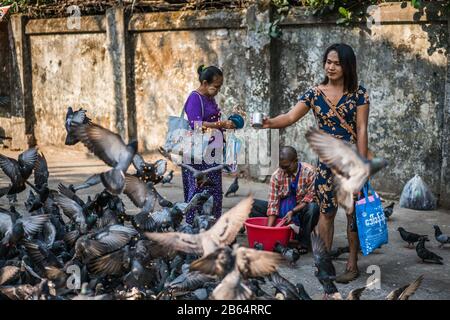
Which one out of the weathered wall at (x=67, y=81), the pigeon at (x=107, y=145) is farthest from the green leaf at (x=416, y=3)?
the weathered wall at (x=67, y=81)

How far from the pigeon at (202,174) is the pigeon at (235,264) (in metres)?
2.28

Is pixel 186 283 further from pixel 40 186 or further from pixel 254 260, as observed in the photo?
pixel 40 186

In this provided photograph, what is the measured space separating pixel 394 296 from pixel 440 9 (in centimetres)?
453

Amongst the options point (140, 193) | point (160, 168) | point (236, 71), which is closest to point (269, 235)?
point (160, 168)

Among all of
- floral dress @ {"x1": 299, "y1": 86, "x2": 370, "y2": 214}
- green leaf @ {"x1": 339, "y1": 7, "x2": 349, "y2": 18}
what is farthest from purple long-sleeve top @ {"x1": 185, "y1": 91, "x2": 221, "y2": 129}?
green leaf @ {"x1": 339, "y1": 7, "x2": 349, "y2": 18}

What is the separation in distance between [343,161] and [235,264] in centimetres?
99

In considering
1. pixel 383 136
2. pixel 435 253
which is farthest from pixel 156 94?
pixel 435 253

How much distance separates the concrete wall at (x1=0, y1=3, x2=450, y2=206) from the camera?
761 cm

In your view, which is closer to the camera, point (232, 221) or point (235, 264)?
point (235, 264)

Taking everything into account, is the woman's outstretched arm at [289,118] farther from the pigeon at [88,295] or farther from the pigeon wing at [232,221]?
the pigeon at [88,295]

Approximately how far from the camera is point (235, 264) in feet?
11.0

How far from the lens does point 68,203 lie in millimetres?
5398

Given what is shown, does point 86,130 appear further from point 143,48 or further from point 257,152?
point 143,48

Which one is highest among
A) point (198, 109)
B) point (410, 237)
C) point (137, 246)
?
point (198, 109)
